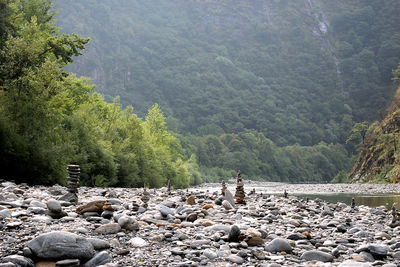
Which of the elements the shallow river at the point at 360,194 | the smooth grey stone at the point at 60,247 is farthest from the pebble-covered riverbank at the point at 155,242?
the shallow river at the point at 360,194

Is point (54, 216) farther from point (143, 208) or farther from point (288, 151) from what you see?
point (288, 151)

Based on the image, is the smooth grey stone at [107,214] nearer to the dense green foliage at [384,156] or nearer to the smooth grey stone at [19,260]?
the smooth grey stone at [19,260]

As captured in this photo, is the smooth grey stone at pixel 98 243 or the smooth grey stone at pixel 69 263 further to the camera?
the smooth grey stone at pixel 98 243

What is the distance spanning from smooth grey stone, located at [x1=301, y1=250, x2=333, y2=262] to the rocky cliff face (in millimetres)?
52566

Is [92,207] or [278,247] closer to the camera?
[278,247]

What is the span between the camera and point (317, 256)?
6738 mm

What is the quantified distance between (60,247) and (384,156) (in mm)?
69675

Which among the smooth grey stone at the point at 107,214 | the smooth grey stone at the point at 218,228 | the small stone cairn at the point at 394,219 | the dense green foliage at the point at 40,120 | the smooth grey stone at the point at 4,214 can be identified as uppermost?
the dense green foliage at the point at 40,120

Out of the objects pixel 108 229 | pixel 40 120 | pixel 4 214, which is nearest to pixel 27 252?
pixel 108 229

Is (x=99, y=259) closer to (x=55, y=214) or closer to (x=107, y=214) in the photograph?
(x=55, y=214)

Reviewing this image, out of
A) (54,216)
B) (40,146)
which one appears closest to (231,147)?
(40,146)

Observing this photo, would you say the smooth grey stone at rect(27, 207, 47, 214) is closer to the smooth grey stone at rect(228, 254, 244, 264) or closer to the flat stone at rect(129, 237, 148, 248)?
the flat stone at rect(129, 237, 148, 248)

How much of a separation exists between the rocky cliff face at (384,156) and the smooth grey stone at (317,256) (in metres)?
52.6

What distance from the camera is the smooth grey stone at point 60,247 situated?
5363 millimetres
